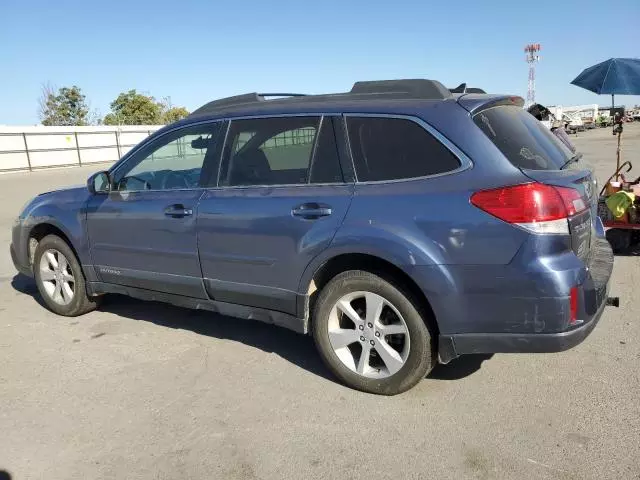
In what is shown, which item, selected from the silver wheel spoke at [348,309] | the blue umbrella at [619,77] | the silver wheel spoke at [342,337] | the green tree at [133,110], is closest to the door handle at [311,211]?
the silver wheel spoke at [348,309]

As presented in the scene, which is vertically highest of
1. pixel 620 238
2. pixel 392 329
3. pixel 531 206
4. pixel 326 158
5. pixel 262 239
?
pixel 326 158

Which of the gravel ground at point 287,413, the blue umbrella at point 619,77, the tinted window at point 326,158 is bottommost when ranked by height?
the gravel ground at point 287,413

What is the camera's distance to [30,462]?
9.36 feet

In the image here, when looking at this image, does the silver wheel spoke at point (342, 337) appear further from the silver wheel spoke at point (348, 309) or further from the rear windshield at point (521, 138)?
the rear windshield at point (521, 138)

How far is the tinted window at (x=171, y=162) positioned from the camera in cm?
411

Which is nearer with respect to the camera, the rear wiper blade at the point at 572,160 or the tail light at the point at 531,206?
the tail light at the point at 531,206

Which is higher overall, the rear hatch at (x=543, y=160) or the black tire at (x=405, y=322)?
the rear hatch at (x=543, y=160)

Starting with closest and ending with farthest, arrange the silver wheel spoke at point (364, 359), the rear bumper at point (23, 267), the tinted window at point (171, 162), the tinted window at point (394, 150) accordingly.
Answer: the tinted window at point (394, 150) < the silver wheel spoke at point (364, 359) < the tinted window at point (171, 162) < the rear bumper at point (23, 267)

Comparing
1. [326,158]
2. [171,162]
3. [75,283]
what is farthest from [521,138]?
[75,283]

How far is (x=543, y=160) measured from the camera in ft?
10.6


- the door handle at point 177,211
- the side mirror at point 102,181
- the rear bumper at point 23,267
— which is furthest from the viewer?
the rear bumper at point 23,267

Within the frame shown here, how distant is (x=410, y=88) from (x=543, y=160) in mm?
904

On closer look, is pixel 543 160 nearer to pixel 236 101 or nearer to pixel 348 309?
pixel 348 309

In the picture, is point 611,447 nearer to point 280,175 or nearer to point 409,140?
point 409,140
